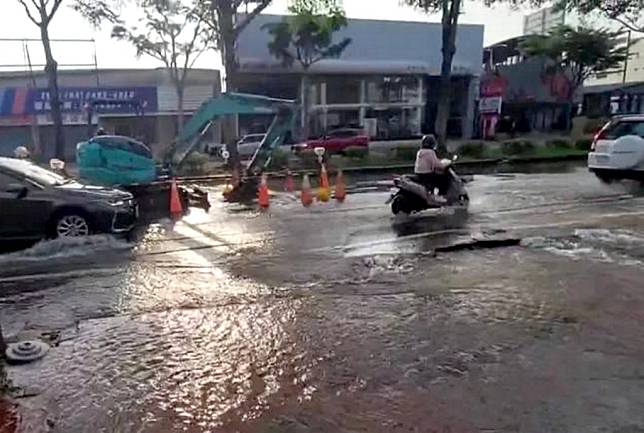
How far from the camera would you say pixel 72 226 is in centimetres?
1018

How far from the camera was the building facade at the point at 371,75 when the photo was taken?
36.4 meters

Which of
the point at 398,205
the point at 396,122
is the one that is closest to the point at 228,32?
the point at 398,205

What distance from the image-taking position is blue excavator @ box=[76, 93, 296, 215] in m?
14.2

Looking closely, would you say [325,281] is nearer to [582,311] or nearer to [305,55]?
[582,311]

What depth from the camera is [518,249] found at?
9.20 metres

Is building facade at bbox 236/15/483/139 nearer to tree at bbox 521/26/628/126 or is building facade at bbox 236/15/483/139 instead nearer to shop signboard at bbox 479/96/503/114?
shop signboard at bbox 479/96/503/114

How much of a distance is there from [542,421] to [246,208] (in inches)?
422

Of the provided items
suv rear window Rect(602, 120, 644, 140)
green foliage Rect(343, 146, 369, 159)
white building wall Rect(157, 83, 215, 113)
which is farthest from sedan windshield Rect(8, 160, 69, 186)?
white building wall Rect(157, 83, 215, 113)

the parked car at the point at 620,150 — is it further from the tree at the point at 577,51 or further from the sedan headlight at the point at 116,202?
the tree at the point at 577,51

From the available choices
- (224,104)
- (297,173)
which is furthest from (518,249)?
(297,173)

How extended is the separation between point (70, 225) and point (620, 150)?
517 inches

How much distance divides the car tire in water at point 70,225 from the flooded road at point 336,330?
30 cm

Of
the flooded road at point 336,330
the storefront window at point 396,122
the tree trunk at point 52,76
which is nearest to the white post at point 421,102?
the storefront window at point 396,122

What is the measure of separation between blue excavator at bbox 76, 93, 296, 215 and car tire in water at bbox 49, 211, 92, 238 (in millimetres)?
3651
